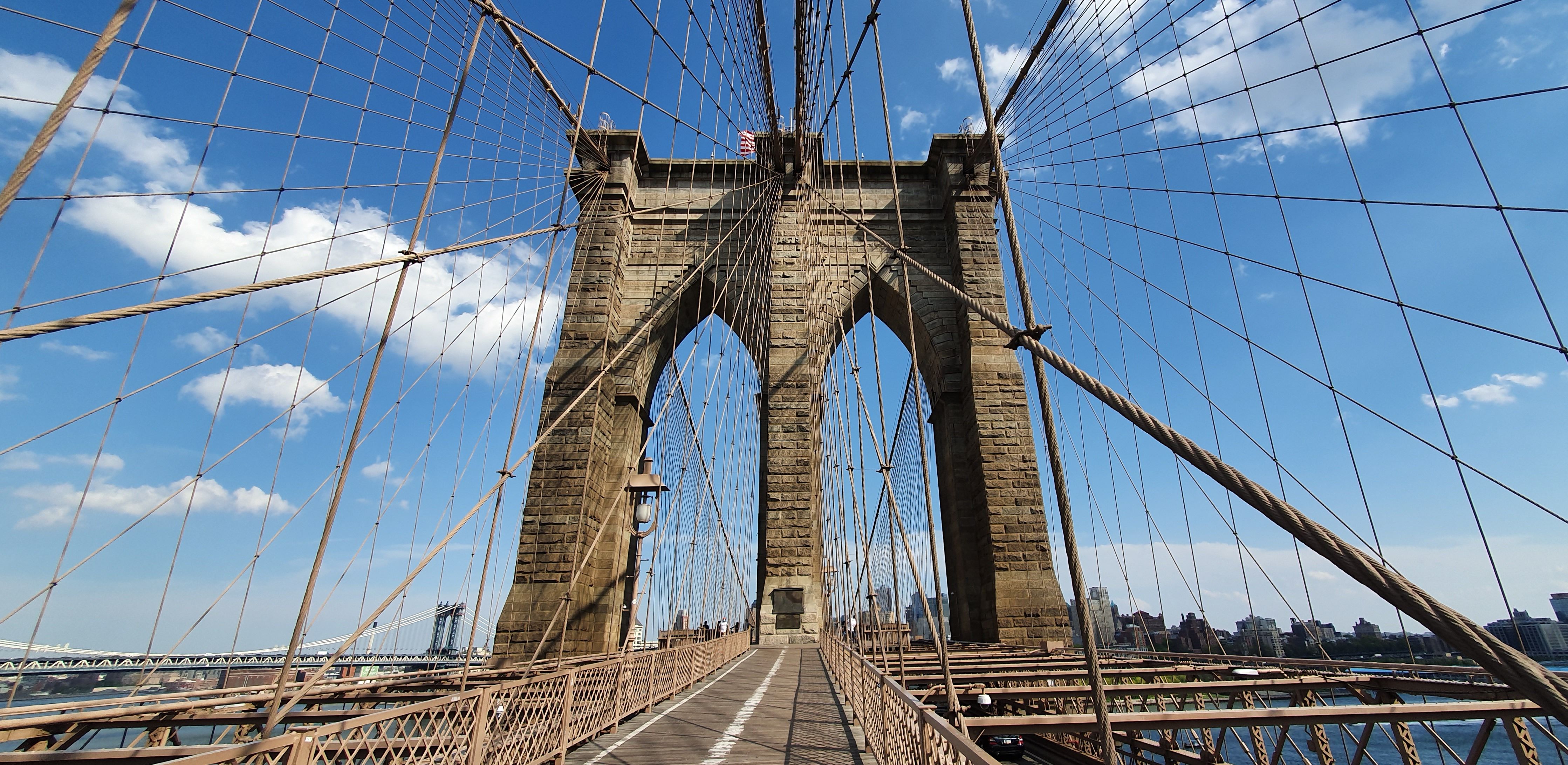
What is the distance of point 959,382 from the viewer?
14266 mm

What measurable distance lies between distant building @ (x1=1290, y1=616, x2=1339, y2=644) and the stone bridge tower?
3.32 m

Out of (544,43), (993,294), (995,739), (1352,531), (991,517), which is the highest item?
(993,294)

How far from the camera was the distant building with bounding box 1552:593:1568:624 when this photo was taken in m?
5.60

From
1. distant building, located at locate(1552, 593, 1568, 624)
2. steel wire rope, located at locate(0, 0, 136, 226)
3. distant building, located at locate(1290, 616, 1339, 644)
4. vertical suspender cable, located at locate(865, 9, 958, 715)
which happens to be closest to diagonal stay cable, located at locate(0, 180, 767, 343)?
steel wire rope, located at locate(0, 0, 136, 226)

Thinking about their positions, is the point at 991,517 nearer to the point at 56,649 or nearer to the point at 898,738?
the point at 898,738

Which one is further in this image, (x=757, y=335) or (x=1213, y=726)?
(x=757, y=335)

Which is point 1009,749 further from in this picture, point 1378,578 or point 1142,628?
point 1378,578

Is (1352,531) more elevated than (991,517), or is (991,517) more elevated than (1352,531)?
(991,517)

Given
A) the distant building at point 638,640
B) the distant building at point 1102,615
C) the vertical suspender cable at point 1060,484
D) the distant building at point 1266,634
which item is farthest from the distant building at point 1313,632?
the distant building at point 638,640

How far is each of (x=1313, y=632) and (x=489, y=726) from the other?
258 inches

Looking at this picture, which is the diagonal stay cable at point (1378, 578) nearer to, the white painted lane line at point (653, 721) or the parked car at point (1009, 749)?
the white painted lane line at point (653, 721)

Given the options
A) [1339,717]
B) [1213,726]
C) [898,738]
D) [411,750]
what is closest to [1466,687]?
[1339,717]

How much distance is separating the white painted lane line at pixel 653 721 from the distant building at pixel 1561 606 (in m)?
7.90

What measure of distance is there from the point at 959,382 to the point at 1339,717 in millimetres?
11717
